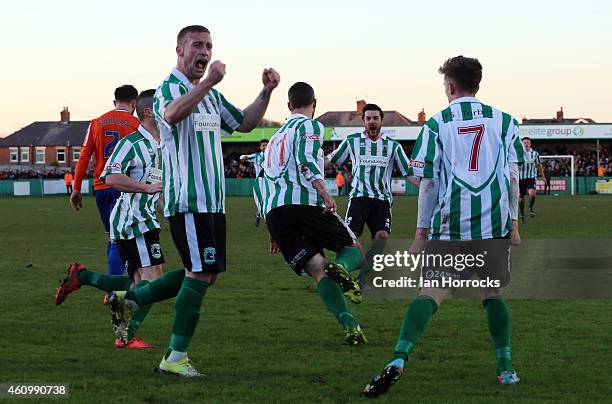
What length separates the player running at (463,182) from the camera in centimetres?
587

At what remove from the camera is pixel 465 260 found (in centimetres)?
589

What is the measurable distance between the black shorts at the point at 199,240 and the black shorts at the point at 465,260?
1328 mm

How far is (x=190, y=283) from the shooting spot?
21.0 ft

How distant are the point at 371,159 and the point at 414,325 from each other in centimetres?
596

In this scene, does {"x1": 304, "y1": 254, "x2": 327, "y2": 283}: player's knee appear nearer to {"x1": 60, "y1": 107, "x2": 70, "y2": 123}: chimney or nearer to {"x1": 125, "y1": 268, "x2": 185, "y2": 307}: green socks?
{"x1": 125, "y1": 268, "x2": 185, "y2": 307}: green socks

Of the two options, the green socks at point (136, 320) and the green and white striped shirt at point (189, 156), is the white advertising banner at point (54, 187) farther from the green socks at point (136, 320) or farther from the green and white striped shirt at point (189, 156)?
the green and white striped shirt at point (189, 156)

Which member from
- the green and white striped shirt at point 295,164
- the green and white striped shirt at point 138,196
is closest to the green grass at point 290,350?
the green and white striped shirt at point 138,196

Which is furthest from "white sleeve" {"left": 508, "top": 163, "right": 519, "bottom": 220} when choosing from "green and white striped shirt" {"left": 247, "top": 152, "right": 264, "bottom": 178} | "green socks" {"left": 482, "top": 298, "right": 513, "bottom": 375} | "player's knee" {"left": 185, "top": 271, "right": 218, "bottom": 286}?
"green and white striped shirt" {"left": 247, "top": 152, "right": 264, "bottom": 178}

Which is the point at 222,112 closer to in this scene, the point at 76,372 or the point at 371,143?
the point at 76,372

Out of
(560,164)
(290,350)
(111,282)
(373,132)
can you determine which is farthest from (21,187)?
(290,350)

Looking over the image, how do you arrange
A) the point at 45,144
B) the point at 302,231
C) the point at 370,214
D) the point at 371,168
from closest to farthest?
the point at 302,231
the point at 371,168
the point at 370,214
the point at 45,144

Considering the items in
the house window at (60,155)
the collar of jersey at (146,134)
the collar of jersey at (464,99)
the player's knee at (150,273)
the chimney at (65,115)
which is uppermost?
the chimney at (65,115)

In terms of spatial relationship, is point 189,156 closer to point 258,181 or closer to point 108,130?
point 108,130

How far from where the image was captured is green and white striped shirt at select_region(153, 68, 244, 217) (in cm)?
629
